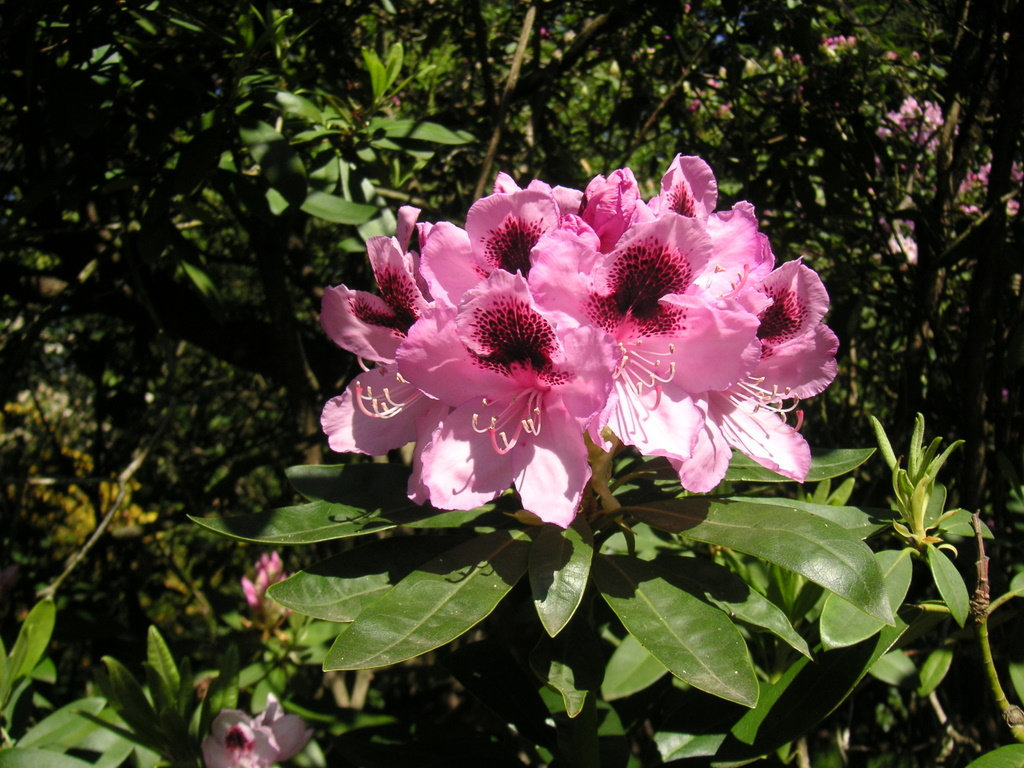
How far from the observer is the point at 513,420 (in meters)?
1.01

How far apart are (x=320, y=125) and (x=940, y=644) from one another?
1517mm

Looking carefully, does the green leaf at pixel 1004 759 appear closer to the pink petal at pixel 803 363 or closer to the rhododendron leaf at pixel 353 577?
the pink petal at pixel 803 363

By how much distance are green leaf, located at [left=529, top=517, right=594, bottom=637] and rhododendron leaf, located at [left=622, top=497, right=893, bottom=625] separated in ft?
0.42

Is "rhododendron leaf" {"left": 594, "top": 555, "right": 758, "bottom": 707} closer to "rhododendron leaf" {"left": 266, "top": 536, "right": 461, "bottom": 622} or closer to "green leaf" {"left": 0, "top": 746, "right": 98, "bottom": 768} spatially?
"rhododendron leaf" {"left": 266, "top": 536, "right": 461, "bottom": 622}

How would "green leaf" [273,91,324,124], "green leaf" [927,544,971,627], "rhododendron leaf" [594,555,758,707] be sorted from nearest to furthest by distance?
"rhododendron leaf" [594,555,758,707] < "green leaf" [927,544,971,627] < "green leaf" [273,91,324,124]

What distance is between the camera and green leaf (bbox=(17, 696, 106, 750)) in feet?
5.02

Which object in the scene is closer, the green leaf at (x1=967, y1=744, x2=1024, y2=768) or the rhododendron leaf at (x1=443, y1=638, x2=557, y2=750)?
the green leaf at (x1=967, y1=744, x2=1024, y2=768)

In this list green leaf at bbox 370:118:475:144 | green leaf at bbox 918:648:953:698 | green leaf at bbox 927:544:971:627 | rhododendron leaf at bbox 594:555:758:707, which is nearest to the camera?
rhododendron leaf at bbox 594:555:758:707

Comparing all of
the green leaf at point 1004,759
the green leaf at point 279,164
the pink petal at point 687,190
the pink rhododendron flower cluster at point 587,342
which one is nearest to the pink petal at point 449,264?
the pink rhododendron flower cluster at point 587,342

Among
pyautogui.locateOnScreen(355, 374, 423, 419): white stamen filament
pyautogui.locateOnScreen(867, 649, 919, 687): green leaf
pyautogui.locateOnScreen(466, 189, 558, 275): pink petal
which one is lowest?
pyautogui.locateOnScreen(867, 649, 919, 687): green leaf

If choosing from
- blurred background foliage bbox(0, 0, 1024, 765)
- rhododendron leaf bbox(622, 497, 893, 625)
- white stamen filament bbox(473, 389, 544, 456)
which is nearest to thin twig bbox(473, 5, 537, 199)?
blurred background foliage bbox(0, 0, 1024, 765)

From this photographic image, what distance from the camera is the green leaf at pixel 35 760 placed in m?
1.31

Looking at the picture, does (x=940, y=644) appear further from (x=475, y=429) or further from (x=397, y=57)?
(x=397, y=57)

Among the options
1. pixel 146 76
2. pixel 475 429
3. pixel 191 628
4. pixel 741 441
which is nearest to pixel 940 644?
pixel 741 441
